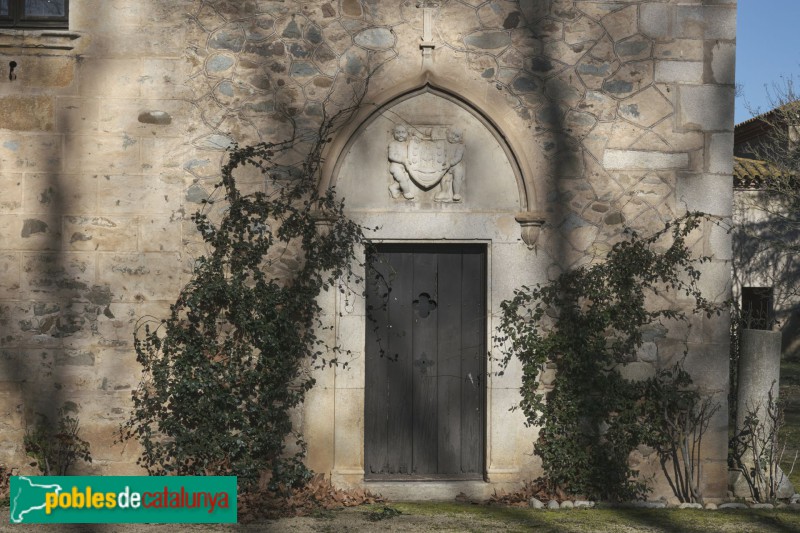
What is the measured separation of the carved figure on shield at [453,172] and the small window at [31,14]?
3130mm

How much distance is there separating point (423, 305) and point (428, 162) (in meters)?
1.13

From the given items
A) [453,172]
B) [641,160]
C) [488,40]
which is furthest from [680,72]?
[453,172]

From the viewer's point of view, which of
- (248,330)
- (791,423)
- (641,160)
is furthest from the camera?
(791,423)

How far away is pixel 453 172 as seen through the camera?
697 cm

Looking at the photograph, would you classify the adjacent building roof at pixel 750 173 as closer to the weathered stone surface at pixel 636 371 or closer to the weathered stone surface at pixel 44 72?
the weathered stone surface at pixel 636 371

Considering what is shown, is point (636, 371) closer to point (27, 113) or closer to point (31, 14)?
point (27, 113)

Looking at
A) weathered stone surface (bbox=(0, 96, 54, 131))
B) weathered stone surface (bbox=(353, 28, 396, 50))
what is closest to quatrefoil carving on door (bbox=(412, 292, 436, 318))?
weathered stone surface (bbox=(353, 28, 396, 50))

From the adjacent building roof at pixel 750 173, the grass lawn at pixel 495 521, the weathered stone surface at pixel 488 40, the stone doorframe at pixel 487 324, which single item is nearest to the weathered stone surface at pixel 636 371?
the stone doorframe at pixel 487 324

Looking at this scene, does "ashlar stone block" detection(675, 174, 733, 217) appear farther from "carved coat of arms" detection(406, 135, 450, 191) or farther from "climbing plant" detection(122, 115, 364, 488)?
"climbing plant" detection(122, 115, 364, 488)

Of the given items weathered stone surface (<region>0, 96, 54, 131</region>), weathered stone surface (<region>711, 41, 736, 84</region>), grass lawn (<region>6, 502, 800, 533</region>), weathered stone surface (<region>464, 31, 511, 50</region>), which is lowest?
grass lawn (<region>6, 502, 800, 533</region>)

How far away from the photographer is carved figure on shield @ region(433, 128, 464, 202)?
22.8ft

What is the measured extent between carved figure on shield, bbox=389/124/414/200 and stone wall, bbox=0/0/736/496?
293 mm

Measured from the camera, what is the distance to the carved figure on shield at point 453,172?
6.95 meters

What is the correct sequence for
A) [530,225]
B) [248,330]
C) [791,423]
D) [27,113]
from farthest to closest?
[791,423], [530,225], [27,113], [248,330]
